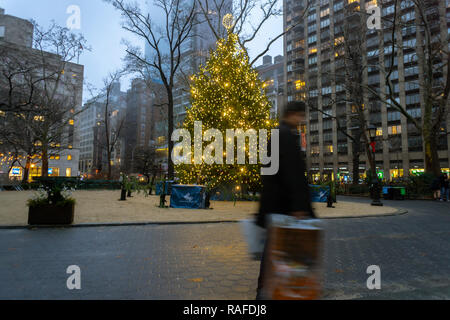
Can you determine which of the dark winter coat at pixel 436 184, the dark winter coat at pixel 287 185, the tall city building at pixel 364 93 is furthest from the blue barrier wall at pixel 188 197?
the tall city building at pixel 364 93

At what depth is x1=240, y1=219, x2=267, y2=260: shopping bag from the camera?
8.84 ft

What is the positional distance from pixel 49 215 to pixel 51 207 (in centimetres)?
24

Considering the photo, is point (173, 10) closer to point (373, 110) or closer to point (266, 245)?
point (266, 245)

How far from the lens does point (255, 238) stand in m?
2.74

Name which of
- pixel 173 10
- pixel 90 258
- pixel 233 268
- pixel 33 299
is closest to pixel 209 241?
pixel 233 268

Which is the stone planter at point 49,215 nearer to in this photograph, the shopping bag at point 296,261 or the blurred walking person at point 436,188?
the shopping bag at point 296,261

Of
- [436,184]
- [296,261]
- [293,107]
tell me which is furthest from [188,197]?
[436,184]

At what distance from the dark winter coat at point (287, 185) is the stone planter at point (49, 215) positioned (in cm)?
759

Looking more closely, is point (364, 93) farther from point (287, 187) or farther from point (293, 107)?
point (287, 187)

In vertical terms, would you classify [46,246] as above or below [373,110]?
below

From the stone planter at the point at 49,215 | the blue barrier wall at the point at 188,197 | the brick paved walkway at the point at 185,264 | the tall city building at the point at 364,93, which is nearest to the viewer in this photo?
A: the brick paved walkway at the point at 185,264

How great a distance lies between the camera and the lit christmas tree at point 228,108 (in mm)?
15727

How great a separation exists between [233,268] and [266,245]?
2028 mm
